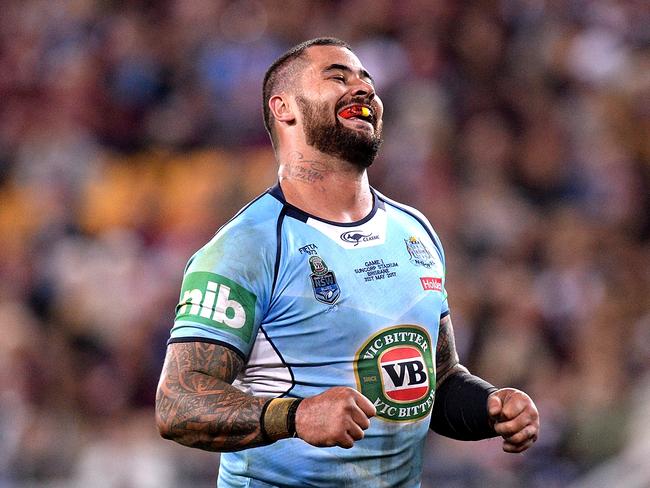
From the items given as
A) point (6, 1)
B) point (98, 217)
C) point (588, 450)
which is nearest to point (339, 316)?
point (588, 450)

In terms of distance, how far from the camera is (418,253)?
14.2ft

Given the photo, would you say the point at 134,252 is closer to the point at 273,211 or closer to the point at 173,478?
the point at 173,478

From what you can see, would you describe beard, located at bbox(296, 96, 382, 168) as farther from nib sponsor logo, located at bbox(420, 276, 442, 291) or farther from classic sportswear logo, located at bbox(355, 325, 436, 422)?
classic sportswear logo, located at bbox(355, 325, 436, 422)

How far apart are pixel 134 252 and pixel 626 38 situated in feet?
14.8

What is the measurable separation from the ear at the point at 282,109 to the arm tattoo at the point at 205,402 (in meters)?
1.02

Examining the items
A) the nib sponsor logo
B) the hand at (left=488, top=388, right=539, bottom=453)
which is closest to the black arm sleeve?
the hand at (left=488, top=388, right=539, bottom=453)

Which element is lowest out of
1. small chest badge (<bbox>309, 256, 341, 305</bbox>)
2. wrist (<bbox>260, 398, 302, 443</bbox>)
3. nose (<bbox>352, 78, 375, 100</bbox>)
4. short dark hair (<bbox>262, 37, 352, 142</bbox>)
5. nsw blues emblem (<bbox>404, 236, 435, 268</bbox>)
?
wrist (<bbox>260, 398, 302, 443</bbox>)

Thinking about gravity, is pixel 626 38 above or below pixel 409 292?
above

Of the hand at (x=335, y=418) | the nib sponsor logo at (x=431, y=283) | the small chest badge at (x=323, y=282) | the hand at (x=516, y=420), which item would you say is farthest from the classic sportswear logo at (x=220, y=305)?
the hand at (x=516, y=420)

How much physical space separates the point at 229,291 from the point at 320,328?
13.5 inches

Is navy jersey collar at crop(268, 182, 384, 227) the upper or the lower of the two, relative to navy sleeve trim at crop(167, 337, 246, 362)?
upper

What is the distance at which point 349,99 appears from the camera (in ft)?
14.1

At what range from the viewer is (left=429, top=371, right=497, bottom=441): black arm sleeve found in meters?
4.23

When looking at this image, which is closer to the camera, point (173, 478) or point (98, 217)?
point (173, 478)
